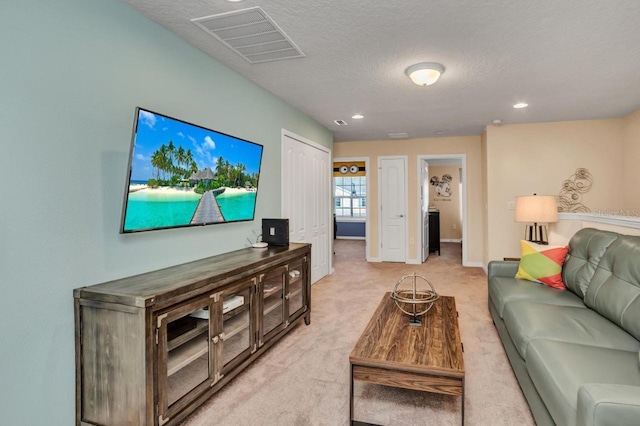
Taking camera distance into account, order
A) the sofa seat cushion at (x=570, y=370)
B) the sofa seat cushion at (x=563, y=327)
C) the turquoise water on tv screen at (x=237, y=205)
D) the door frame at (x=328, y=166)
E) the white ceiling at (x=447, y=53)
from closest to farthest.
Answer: the sofa seat cushion at (x=570, y=370) < the sofa seat cushion at (x=563, y=327) < the white ceiling at (x=447, y=53) < the turquoise water on tv screen at (x=237, y=205) < the door frame at (x=328, y=166)

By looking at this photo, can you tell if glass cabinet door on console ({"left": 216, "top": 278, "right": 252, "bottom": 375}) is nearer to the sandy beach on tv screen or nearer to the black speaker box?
the sandy beach on tv screen

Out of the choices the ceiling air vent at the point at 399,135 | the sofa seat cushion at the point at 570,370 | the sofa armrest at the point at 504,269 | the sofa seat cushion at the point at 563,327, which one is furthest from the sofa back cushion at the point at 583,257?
the ceiling air vent at the point at 399,135

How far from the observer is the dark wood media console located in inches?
64.4

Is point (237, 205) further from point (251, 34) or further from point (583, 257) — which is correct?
point (583, 257)

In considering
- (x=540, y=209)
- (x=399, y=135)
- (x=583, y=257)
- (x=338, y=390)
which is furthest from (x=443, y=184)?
(x=338, y=390)

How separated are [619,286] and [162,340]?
2.63 m

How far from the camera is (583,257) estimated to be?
9.02 ft

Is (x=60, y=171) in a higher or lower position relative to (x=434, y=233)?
higher

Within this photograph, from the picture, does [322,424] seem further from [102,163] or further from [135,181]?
[102,163]

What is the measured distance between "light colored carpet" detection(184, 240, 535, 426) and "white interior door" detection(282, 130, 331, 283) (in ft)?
4.13

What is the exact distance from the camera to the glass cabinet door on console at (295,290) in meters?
3.07

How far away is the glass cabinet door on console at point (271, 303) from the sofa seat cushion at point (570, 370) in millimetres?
1719

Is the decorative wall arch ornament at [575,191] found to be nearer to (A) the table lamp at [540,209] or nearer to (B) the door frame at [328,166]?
(A) the table lamp at [540,209]

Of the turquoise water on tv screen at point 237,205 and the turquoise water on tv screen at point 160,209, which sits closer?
the turquoise water on tv screen at point 160,209
